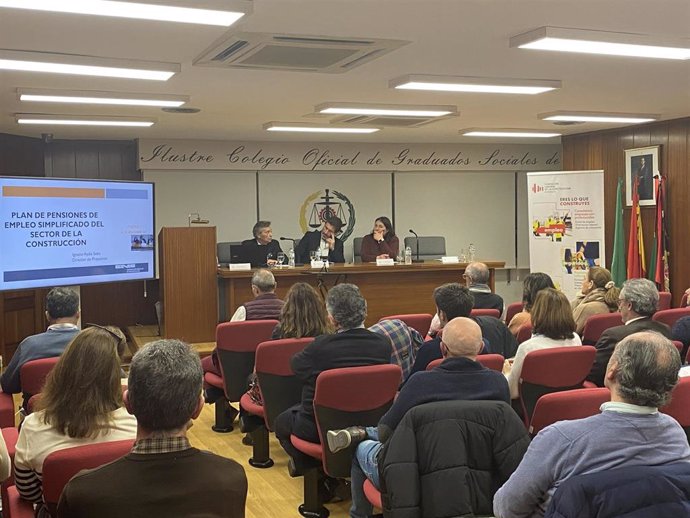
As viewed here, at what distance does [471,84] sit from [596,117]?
10.2ft

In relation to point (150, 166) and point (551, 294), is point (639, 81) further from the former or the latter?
point (150, 166)

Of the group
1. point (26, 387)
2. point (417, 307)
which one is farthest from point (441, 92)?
point (26, 387)

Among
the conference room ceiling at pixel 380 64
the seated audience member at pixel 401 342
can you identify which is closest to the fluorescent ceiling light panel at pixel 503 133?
the conference room ceiling at pixel 380 64

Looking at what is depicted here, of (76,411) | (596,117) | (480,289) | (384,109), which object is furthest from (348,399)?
(596,117)

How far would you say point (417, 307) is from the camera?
977 cm

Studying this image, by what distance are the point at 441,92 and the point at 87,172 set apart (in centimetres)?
601

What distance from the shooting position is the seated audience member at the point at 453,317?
4.13m

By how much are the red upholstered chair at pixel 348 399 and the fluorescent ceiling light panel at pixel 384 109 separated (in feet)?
14.5

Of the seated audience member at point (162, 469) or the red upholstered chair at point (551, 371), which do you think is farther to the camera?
the red upholstered chair at point (551, 371)

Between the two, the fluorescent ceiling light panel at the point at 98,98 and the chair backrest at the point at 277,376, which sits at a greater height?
the fluorescent ceiling light panel at the point at 98,98

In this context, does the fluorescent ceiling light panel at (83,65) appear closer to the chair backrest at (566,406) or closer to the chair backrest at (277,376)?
the chair backrest at (277,376)

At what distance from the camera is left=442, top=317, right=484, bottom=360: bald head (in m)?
3.14

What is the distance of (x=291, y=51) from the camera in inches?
197

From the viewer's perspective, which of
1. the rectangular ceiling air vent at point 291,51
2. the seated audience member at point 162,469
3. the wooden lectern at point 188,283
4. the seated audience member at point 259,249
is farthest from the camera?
the seated audience member at point 259,249
